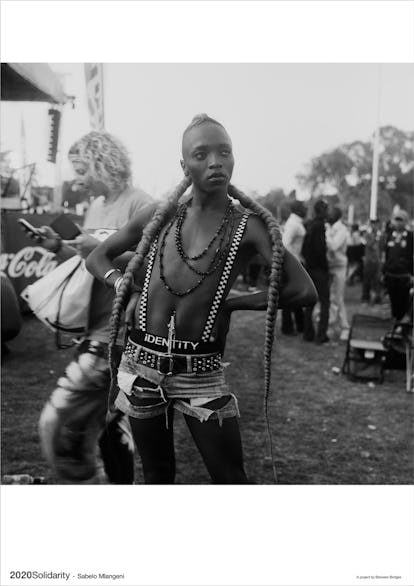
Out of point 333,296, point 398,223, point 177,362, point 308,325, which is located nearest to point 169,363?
point 177,362

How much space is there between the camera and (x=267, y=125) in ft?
7.96

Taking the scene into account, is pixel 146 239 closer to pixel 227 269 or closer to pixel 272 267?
pixel 227 269

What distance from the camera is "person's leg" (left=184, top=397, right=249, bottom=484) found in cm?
187

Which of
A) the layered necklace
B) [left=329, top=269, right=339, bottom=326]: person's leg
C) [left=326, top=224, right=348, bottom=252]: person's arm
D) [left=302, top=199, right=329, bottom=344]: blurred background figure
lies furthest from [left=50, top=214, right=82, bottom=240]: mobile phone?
[left=329, top=269, right=339, bottom=326]: person's leg

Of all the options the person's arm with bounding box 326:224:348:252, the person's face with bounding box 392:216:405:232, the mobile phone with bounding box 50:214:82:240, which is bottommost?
the person's arm with bounding box 326:224:348:252

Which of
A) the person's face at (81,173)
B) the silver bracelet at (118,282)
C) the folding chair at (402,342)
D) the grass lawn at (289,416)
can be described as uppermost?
the person's face at (81,173)

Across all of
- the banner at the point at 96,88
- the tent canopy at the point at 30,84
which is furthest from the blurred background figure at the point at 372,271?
the banner at the point at 96,88

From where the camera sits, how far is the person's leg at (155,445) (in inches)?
75.7

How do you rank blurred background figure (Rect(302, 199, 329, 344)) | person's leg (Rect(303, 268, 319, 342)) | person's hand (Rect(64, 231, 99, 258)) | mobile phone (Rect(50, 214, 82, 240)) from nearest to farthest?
person's hand (Rect(64, 231, 99, 258)) → mobile phone (Rect(50, 214, 82, 240)) → blurred background figure (Rect(302, 199, 329, 344)) → person's leg (Rect(303, 268, 319, 342))

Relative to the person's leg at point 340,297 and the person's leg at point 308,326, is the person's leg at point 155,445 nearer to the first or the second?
the person's leg at point 308,326

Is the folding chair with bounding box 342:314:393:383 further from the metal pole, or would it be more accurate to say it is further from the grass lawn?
the metal pole

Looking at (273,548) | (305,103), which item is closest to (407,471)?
(273,548)

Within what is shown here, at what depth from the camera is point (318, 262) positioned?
445cm

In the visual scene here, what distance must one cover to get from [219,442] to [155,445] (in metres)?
0.23
